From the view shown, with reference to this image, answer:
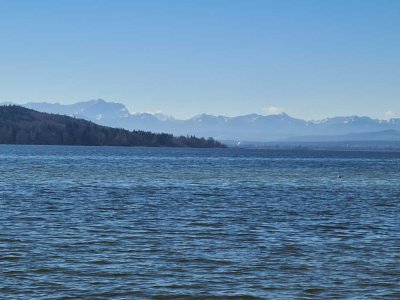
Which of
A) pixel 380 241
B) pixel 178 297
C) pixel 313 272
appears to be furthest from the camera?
pixel 380 241

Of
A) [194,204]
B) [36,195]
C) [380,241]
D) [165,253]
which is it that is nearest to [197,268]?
[165,253]

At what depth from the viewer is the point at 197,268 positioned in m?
30.0

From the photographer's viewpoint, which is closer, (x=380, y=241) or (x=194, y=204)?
(x=380, y=241)

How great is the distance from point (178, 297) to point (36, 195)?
143 ft

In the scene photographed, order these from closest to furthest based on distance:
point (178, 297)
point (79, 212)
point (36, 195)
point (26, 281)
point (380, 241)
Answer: point (178, 297), point (26, 281), point (380, 241), point (79, 212), point (36, 195)

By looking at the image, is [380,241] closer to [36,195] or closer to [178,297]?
[178,297]

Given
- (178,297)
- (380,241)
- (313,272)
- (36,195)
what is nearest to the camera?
(178,297)

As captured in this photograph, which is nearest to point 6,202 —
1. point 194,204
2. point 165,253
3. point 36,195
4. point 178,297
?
point 36,195

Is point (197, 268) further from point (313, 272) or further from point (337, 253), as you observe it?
point (337, 253)

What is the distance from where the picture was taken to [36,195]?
6662 centimetres

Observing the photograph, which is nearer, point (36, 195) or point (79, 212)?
point (79, 212)

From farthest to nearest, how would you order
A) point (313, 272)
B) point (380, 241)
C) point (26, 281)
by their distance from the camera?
point (380, 241), point (313, 272), point (26, 281)

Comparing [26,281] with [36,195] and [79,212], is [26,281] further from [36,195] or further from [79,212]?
[36,195]

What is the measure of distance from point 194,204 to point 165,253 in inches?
1059
